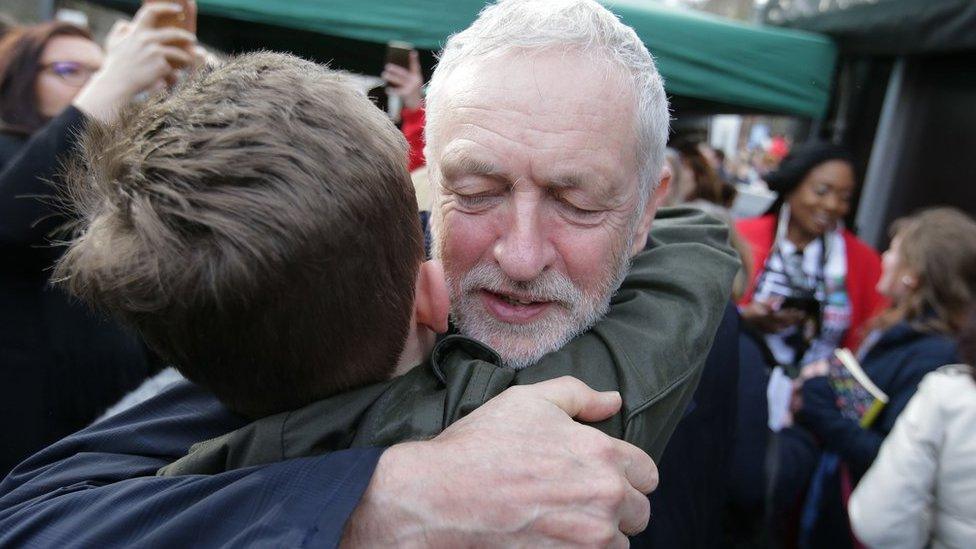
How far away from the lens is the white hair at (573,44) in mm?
1434

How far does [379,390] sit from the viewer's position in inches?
39.4

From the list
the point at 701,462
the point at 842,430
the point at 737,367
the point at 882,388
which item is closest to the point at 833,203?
the point at 882,388

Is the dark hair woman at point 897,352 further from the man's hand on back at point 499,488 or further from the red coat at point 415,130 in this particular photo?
the man's hand on back at point 499,488

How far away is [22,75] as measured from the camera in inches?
108

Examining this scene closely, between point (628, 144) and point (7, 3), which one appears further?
point (7, 3)

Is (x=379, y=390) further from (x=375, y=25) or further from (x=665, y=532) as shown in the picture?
(x=375, y=25)

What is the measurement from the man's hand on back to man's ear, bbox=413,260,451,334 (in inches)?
6.7

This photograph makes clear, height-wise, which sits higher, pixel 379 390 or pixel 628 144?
pixel 628 144

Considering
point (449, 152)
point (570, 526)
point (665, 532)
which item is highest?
point (449, 152)

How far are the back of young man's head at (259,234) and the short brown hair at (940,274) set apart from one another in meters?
3.00

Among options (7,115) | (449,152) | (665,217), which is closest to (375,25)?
(7,115)

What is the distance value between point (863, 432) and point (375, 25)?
3.25 m

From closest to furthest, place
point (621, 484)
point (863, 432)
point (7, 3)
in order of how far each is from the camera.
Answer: point (621, 484) → point (863, 432) → point (7, 3)

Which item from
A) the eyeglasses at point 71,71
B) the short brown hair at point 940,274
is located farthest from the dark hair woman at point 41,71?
the short brown hair at point 940,274
